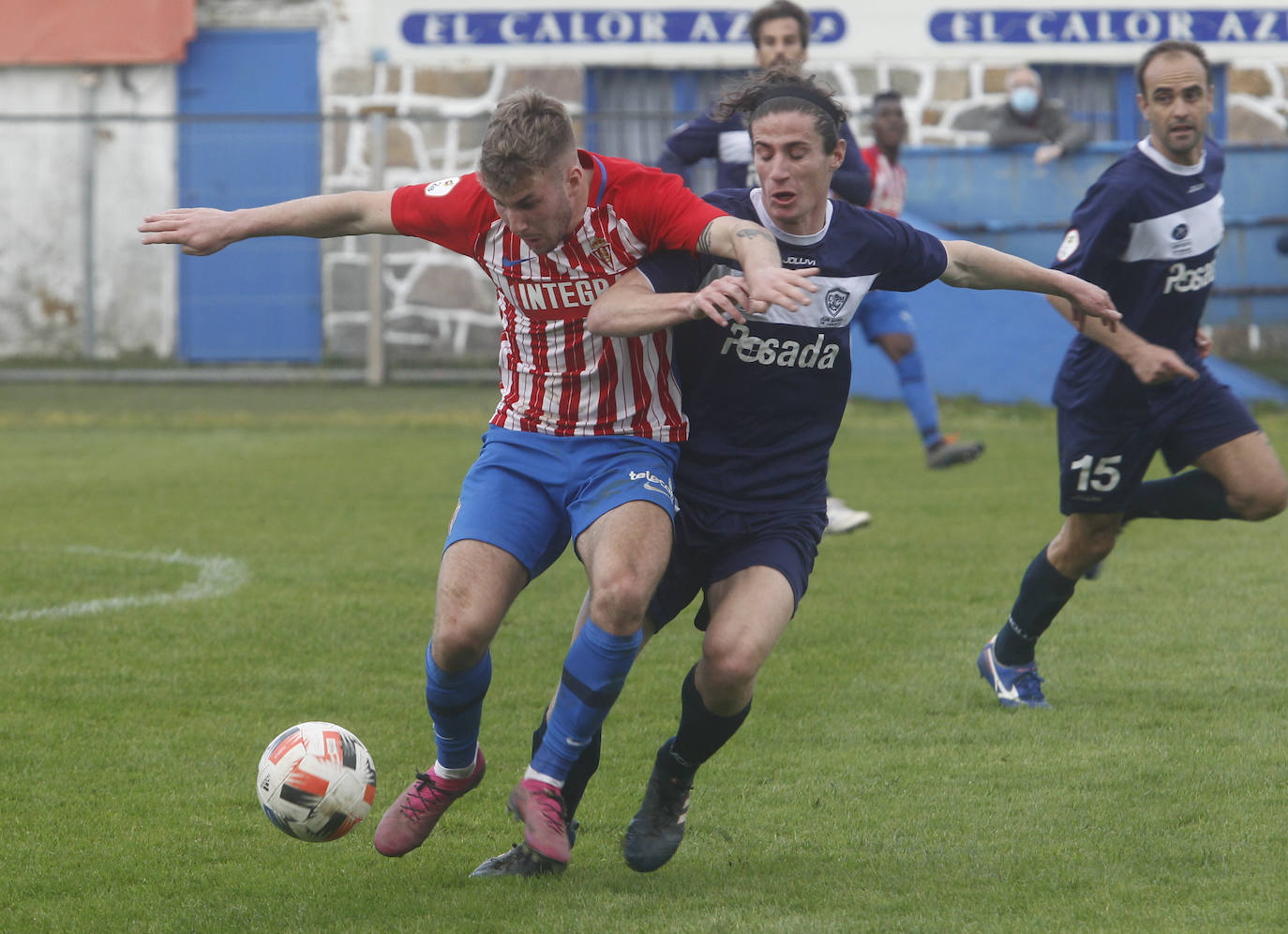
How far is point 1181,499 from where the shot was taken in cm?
596

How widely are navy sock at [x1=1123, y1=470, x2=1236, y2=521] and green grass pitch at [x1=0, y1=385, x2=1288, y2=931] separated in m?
0.53

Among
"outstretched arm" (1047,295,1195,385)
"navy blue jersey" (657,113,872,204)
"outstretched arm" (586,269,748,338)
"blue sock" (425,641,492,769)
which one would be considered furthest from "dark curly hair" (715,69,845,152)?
"navy blue jersey" (657,113,872,204)

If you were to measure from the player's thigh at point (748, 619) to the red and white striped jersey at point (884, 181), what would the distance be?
7.77m

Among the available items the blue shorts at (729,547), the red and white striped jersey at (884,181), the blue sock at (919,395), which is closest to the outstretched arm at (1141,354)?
the blue shorts at (729,547)

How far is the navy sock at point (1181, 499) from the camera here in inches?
233

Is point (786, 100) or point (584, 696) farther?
point (786, 100)

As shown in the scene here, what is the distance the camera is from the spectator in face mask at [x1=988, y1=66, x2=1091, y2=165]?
49.4 feet

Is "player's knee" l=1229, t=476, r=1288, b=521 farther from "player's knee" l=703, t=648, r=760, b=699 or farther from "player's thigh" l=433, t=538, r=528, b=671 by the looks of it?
"player's thigh" l=433, t=538, r=528, b=671

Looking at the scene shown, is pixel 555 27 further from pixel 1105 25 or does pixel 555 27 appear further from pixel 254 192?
pixel 1105 25

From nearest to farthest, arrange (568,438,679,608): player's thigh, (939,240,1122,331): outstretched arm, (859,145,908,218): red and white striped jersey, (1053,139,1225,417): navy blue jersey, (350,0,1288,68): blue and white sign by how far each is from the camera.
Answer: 1. (568,438,679,608): player's thigh
2. (939,240,1122,331): outstretched arm
3. (1053,139,1225,417): navy blue jersey
4. (859,145,908,218): red and white striped jersey
5. (350,0,1288,68): blue and white sign

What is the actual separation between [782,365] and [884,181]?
8357mm

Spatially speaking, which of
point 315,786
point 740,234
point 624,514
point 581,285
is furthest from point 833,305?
point 315,786

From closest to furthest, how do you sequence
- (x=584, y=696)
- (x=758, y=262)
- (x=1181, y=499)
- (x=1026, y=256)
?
(x=758, y=262) < (x=584, y=696) < (x=1181, y=499) < (x=1026, y=256)

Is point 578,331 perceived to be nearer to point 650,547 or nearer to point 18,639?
point 650,547
